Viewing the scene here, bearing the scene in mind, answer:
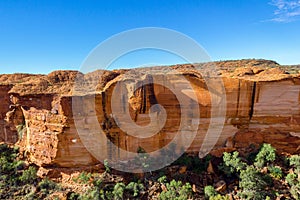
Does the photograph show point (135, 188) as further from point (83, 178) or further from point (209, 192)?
point (209, 192)

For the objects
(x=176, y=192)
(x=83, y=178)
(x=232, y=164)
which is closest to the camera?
(x=176, y=192)

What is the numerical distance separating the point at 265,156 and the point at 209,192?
4.95 meters

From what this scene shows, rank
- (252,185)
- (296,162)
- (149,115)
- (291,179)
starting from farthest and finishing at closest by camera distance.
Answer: (149,115) < (296,162) < (291,179) < (252,185)

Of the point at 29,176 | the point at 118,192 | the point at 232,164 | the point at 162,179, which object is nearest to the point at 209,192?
the point at 232,164

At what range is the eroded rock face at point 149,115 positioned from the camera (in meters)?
16.4

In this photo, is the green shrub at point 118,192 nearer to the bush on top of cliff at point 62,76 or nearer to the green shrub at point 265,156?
the green shrub at point 265,156

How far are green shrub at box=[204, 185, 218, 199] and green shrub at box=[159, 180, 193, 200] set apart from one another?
0.89 metres

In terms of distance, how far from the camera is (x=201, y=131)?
1811cm

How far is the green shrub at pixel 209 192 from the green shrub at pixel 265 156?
368cm

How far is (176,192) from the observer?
1484 cm

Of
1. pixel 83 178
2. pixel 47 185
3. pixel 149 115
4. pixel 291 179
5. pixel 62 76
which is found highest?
pixel 62 76

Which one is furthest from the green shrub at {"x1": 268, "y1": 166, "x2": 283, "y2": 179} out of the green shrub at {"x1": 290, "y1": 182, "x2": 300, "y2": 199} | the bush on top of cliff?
the bush on top of cliff

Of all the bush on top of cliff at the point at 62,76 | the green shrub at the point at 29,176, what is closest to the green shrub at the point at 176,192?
the green shrub at the point at 29,176

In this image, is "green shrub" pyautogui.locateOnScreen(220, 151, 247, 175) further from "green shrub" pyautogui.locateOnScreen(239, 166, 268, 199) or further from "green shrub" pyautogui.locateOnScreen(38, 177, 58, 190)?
"green shrub" pyautogui.locateOnScreen(38, 177, 58, 190)
